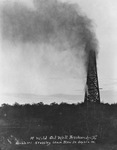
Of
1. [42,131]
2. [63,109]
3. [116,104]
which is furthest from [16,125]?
[116,104]

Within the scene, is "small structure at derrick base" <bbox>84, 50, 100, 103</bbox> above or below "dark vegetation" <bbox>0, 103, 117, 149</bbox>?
above

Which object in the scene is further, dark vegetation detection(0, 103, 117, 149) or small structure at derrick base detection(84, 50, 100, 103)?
small structure at derrick base detection(84, 50, 100, 103)

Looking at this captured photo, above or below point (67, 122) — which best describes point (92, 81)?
above

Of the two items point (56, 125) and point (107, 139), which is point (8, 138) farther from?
point (107, 139)

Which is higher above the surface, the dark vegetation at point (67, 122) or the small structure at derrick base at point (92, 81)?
the small structure at derrick base at point (92, 81)
